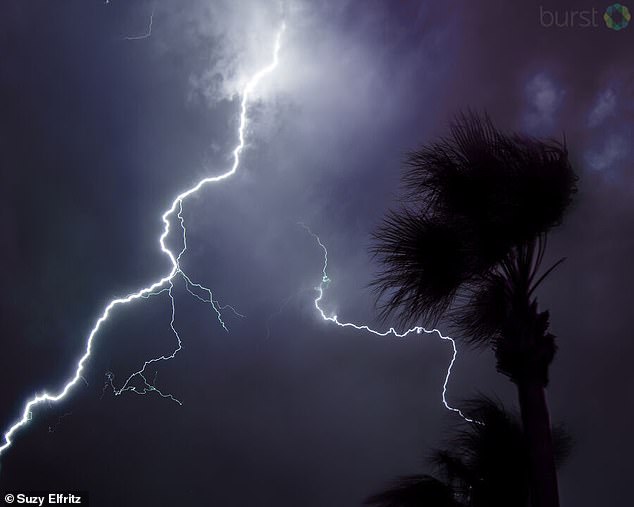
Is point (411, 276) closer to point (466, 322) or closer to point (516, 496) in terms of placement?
point (466, 322)

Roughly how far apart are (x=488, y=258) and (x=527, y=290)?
1.43ft

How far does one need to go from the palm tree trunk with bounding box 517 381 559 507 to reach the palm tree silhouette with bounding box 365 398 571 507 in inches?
14.5

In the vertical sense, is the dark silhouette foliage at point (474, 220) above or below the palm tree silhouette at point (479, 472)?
above

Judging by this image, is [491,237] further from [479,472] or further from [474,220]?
[479,472]

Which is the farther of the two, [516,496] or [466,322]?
[466,322]

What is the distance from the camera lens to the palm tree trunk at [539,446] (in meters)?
3.09

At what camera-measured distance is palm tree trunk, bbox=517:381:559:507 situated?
3092 millimetres

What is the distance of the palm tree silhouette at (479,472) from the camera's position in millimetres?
3230

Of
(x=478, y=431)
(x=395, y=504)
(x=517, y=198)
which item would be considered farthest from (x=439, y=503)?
(x=517, y=198)

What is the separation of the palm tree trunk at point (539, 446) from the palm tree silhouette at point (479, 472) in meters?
0.37

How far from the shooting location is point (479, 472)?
3.54m

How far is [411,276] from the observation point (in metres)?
3.65

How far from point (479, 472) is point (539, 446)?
61 cm

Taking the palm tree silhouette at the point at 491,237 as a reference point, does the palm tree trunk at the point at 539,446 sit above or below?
below
